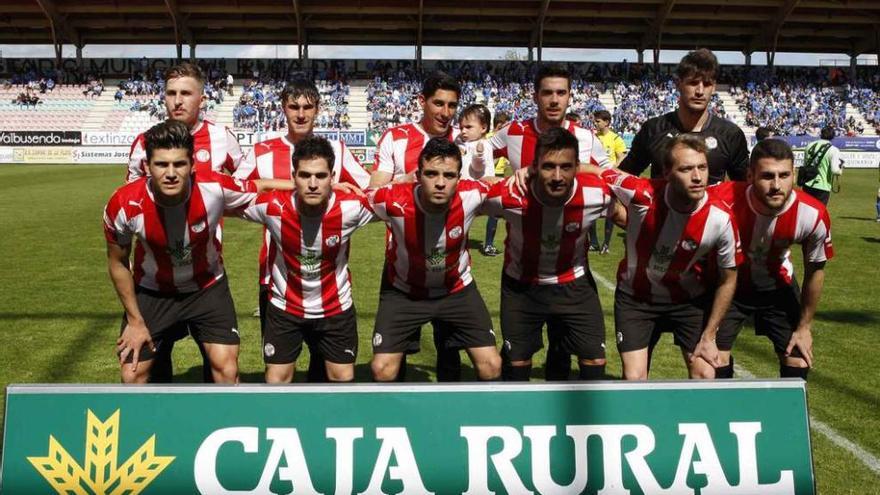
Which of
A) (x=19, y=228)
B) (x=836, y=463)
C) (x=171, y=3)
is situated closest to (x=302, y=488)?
(x=836, y=463)

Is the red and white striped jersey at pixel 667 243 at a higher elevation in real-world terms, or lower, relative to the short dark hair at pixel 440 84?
lower

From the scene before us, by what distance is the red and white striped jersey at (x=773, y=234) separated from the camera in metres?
4.20

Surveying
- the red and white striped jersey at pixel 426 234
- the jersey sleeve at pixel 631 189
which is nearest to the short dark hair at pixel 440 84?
the red and white striped jersey at pixel 426 234

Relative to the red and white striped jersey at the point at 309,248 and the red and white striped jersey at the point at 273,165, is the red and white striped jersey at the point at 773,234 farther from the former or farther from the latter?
the red and white striped jersey at the point at 273,165

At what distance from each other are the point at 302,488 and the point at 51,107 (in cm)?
4174

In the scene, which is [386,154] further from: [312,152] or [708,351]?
[708,351]

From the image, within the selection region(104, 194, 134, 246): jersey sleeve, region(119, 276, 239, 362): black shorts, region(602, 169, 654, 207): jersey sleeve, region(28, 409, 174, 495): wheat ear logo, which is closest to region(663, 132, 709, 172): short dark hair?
region(602, 169, 654, 207): jersey sleeve

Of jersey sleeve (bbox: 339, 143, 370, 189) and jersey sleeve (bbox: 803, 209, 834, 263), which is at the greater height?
jersey sleeve (bbox: 339, 143, 370, 189)

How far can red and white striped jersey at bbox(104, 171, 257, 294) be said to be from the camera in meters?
4.09

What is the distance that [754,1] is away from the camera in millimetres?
37688

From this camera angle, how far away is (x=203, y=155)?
4805mm

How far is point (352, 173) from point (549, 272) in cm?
152

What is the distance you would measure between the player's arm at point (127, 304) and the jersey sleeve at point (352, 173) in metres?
1.50

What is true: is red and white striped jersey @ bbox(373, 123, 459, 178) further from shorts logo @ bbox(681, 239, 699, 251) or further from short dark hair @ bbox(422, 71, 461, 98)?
shorts logo @ bbox(681, 239, 699, 251)
